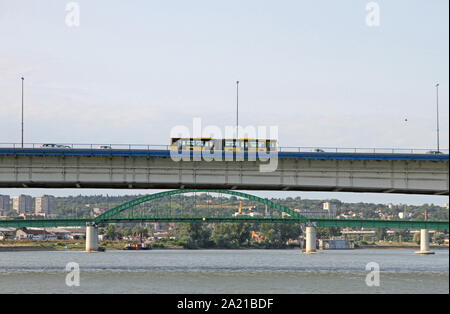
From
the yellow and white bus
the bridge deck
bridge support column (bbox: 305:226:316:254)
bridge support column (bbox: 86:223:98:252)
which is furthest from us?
bridge support column (bbox: 305:226:316:254)

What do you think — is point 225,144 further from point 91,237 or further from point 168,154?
point 91,237

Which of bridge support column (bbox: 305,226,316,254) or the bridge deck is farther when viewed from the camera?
bridge support column (bbox: 305,226,316,254)

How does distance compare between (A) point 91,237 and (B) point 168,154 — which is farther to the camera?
(A) point 91,237

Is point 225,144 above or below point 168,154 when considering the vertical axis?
above

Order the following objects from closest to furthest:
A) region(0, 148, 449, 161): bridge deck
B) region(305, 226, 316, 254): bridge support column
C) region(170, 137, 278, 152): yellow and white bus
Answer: region(0, 148, 449, 161): bridge deck, region(170, 137, 278, 152): yellow and white bus, region(305, 226, 316, 254): bridge support column

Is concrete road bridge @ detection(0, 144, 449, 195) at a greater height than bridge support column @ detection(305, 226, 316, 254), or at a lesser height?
greater

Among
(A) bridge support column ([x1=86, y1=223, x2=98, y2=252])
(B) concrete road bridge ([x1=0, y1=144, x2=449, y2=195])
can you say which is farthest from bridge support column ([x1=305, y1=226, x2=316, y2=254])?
(B) concrete road bridge ([x1=0, y1=144, x2=449, y2=195])

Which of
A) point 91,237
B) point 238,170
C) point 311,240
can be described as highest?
point 238,170

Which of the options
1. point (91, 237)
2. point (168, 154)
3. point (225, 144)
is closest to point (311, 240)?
point (91, 237)

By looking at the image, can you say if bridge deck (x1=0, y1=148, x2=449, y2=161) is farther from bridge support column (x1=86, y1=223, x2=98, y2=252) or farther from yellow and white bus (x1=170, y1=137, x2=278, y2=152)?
bridge support column (x1=86, y1=223, x2=98, y2=252)

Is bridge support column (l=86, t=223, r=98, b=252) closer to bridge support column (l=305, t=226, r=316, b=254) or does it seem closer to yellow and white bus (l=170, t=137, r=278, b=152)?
bridge support column (l=305, t=226, r=316, b=254)

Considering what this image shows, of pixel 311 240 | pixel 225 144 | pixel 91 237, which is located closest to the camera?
pixel 225 144

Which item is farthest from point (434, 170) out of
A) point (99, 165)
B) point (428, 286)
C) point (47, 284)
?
point (47, 284)
